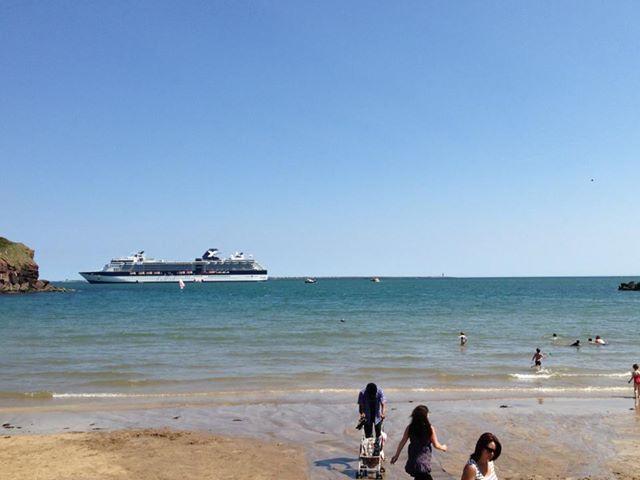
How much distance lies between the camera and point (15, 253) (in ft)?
410

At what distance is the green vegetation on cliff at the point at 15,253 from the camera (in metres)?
122

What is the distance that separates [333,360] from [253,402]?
927 centimetres

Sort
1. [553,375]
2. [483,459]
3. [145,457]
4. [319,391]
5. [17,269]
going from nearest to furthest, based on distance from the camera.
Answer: [483,459]
[145,457]
[319,391]
[553,375]
[17,269]

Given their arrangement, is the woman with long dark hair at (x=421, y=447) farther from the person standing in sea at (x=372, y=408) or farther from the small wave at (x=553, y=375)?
the small wave at (x=553, y=375)

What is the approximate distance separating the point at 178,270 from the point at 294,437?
16176 centimetres

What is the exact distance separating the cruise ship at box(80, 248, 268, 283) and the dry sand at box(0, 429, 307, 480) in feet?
510

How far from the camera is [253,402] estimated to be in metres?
17.4

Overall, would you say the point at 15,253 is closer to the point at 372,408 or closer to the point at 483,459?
the point at 372,408

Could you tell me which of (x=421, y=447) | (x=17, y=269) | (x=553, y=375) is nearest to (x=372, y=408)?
(x=421, y=447)

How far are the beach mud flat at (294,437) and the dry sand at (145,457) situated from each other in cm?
2

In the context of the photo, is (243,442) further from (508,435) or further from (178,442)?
(508,435)

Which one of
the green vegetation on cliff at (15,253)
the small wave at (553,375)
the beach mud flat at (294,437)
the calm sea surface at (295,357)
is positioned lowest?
the calm sea surface at (295,357)

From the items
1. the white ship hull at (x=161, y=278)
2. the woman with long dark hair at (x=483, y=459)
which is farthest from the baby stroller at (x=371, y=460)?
the white ship hull at (x=161, y=278)

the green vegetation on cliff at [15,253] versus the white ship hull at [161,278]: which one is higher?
the green vegetation on cliff at [15,253]
